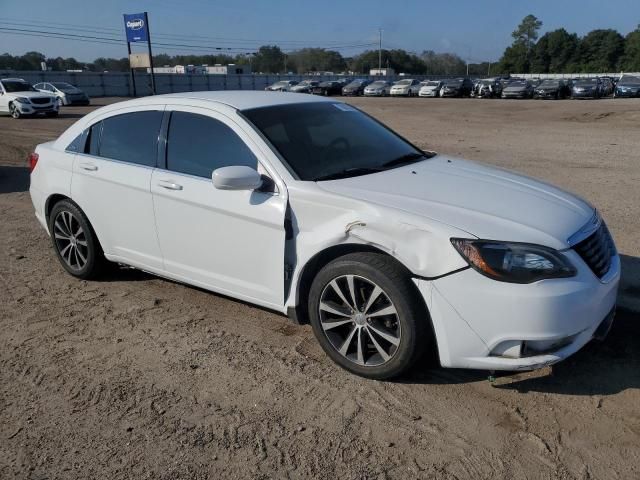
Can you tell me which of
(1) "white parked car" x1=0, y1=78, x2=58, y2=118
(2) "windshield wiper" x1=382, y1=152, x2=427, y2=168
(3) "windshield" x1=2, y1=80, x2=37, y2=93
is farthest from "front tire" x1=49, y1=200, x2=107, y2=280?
(3) "windshield" x1=2, y1=80, x2=37, y2=93

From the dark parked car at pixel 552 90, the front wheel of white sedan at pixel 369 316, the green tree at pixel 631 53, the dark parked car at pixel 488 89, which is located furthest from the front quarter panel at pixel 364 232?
the green tree at pixel 631 53

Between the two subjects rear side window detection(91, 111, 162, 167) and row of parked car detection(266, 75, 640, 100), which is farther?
row of parked car detection(266, 75, 640, 100)

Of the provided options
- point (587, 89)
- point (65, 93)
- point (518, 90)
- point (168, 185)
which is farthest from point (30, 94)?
point (587, 89)

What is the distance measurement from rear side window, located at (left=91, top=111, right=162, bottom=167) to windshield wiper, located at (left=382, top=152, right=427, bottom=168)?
1786mm

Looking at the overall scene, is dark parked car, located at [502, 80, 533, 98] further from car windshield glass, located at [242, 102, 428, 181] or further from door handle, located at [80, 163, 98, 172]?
door handle, located at [80, 163, 98, 172]

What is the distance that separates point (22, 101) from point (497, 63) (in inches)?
5047

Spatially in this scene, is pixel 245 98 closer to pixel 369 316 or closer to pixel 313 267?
pixel 313 267

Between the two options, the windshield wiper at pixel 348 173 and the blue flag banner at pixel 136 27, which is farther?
the blue flag banner at pixel 136 27

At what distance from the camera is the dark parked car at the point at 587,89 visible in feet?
136

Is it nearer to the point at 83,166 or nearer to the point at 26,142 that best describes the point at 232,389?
the point at 83,166

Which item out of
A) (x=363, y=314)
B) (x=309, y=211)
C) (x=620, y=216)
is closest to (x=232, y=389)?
(x=363, y=314)

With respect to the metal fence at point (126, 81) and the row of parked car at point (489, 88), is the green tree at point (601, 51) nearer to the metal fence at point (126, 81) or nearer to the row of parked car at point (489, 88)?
the row of parked car at point (489, 88)

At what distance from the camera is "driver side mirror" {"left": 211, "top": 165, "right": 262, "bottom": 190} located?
3.53 m

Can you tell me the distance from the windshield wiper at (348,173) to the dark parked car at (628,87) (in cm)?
4350
